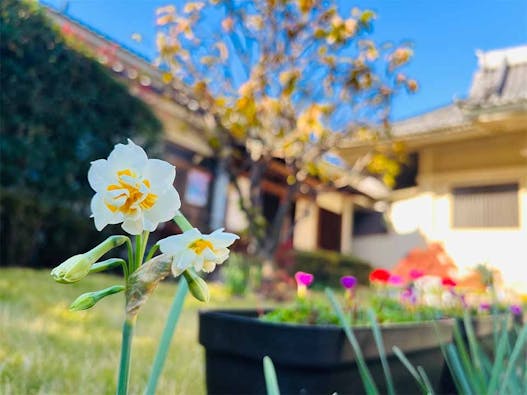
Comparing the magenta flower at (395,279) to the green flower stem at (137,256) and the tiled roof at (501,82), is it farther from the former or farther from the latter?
the tiled roof at (501,82)

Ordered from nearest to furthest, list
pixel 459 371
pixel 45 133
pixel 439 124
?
pixel 459 371 → pixel 45 133 → pixel 439 124

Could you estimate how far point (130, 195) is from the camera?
347mm

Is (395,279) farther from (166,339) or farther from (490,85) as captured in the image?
(490,85)

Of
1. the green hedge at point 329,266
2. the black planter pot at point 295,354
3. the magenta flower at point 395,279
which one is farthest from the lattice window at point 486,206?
the black planter pot at point 295,354

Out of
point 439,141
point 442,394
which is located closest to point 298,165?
point 439,141

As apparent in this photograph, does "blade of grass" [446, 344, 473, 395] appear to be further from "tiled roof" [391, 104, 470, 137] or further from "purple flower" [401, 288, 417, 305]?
"tiled roof" [391, 104, 470, 137]

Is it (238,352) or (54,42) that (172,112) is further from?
(238,352)

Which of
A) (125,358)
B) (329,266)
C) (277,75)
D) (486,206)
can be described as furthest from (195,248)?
(329,266)

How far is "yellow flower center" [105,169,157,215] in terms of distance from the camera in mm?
343

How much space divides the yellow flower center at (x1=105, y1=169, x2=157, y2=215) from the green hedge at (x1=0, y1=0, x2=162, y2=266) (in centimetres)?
323

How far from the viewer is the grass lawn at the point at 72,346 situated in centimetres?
101

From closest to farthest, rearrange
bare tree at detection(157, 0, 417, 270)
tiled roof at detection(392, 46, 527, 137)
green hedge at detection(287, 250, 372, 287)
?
bare tree at detection(157, 0, 417, 270)
tiled roof at detection(392, 46, 527, 137)
green hedge at detection(287, 250, 372, 287)

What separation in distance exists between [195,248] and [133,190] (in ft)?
0.22

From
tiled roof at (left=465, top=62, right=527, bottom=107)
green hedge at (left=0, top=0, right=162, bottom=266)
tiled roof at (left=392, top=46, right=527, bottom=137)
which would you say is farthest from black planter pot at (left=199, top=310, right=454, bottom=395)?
Answer: tiled roof at (left=465, top=62, right=527, bottom=107)
